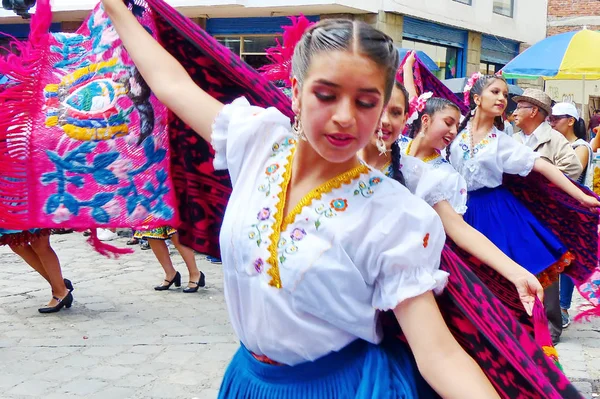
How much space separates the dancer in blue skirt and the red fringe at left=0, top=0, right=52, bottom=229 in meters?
1.04

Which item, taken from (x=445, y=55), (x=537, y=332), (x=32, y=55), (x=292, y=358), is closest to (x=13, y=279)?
(x=32, y=55)

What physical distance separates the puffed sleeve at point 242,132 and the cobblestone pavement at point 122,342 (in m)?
2.84

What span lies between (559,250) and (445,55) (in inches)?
526

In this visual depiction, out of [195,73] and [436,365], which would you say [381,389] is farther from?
[195,73]

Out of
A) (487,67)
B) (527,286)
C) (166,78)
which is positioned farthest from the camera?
(487,67)

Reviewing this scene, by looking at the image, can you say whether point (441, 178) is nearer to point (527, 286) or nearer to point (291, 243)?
point (527, 286)

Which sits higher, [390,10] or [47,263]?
[390,10]

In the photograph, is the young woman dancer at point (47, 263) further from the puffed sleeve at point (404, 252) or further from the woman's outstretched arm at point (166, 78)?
the puffed sleeve at point (404, 252)

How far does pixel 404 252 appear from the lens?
1.82 metres

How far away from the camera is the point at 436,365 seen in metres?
1.80

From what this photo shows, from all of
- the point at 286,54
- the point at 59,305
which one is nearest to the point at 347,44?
the point at 286,54

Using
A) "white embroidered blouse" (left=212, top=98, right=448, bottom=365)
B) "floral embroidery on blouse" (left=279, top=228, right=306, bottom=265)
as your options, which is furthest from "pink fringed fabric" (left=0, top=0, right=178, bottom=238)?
"floral embroidery on blouse" (left=279, top=228, right=306, bottom=265)

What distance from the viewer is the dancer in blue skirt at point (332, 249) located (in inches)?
71.6

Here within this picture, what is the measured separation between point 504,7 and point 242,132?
1921cm
